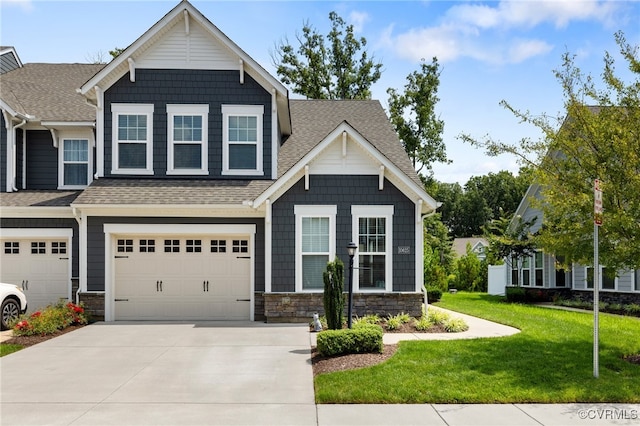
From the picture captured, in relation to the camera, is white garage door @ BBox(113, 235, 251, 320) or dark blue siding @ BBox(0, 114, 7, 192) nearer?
white garage door @ BBox(113, 235, 251, 320)

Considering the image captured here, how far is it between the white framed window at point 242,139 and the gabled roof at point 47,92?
4270 mm

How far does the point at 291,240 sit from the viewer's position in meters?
15.2

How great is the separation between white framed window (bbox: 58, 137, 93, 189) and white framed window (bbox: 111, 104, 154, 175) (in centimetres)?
190

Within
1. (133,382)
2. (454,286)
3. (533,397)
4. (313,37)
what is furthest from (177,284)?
(454,286)

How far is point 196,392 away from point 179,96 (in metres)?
10.3

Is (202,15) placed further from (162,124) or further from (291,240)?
(291,240)

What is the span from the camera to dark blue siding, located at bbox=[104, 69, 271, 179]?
54.1 ft

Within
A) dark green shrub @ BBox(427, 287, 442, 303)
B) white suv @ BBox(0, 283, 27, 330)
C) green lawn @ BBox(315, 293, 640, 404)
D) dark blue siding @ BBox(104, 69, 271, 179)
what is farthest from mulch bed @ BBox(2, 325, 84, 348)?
dark green shrub @ BBox(427, 287, 442, 303)

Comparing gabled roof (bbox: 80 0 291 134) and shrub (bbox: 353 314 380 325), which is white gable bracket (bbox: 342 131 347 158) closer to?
gabled roof (bbox: 80 0 291 134)

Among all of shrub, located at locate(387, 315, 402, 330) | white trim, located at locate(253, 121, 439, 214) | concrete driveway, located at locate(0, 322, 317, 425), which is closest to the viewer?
concrete driveway, located at locate(0, 322, 317, 425)

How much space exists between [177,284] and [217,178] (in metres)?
3.14

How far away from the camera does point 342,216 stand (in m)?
15.4

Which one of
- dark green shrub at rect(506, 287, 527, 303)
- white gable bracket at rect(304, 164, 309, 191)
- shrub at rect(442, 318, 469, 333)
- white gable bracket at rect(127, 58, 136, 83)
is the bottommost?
dark green shrub at rect(506, 287, 527, 303)

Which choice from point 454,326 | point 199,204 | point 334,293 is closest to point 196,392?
point 334,293
